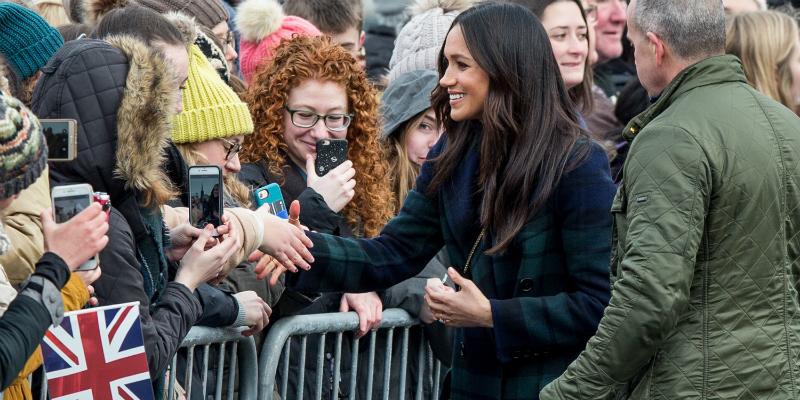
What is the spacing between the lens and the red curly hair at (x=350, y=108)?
5.83 meters

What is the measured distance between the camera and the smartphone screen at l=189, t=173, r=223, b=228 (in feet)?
14.9

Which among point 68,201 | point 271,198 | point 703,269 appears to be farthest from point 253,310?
point 703,269

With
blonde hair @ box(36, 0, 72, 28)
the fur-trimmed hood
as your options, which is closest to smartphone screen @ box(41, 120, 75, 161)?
the fur-trimmed hood

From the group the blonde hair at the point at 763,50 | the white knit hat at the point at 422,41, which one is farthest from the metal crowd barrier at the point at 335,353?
the blonde hair at the point at 763,50

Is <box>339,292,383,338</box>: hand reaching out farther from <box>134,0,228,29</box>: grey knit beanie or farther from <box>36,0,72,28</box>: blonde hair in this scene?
<box>36,0,72,28</box>: blonde hair

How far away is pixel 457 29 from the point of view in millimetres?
4844

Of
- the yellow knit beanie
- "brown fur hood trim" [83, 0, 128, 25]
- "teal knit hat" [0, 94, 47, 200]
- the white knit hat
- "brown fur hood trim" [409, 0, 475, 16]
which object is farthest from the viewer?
"brown fur hood trim" [409, 0, 475, 16]

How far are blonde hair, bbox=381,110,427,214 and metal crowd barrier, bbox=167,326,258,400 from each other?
153 cm

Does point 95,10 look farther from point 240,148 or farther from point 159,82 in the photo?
point 159,82

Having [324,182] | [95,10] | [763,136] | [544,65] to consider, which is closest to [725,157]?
[763,136]

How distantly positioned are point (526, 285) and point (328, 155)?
1.43 meters

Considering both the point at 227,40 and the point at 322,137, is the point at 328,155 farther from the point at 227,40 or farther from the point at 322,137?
the point at 227,40

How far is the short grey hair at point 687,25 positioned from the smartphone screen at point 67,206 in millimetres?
1830

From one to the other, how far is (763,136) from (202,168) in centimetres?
184
